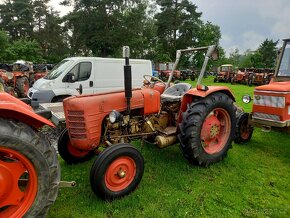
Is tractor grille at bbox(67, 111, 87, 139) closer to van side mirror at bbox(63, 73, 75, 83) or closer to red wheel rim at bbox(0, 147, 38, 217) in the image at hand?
red wheel rim at bbox(0, 147, 38, 217)

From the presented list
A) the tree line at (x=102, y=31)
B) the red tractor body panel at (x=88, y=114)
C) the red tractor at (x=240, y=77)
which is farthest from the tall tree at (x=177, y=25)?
the red tractor body panel at (x=88, y=114)

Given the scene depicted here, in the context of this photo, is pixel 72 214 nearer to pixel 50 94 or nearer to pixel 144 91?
pixel 144 91

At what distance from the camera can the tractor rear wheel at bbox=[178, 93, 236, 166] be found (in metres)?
3.52

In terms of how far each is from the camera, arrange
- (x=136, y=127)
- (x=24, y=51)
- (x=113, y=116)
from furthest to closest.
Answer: (x=24, y=51)
(x=136, y=127)
(x=113, y=116)

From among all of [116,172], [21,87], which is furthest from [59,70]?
[116,172]

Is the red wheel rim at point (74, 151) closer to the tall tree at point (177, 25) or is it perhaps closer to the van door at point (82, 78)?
the van door at point (82, 78)

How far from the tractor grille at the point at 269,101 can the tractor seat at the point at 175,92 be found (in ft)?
4.12

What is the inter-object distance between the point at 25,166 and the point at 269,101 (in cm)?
384

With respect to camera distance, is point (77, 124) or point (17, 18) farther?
point (17, 18)

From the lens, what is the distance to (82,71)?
7863 mm

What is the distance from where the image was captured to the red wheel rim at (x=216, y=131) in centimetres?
385

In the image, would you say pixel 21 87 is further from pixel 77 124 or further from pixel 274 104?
pixel 274 104

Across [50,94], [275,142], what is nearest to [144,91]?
[275,142]

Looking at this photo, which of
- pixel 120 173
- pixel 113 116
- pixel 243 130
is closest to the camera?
pixel 120 173
